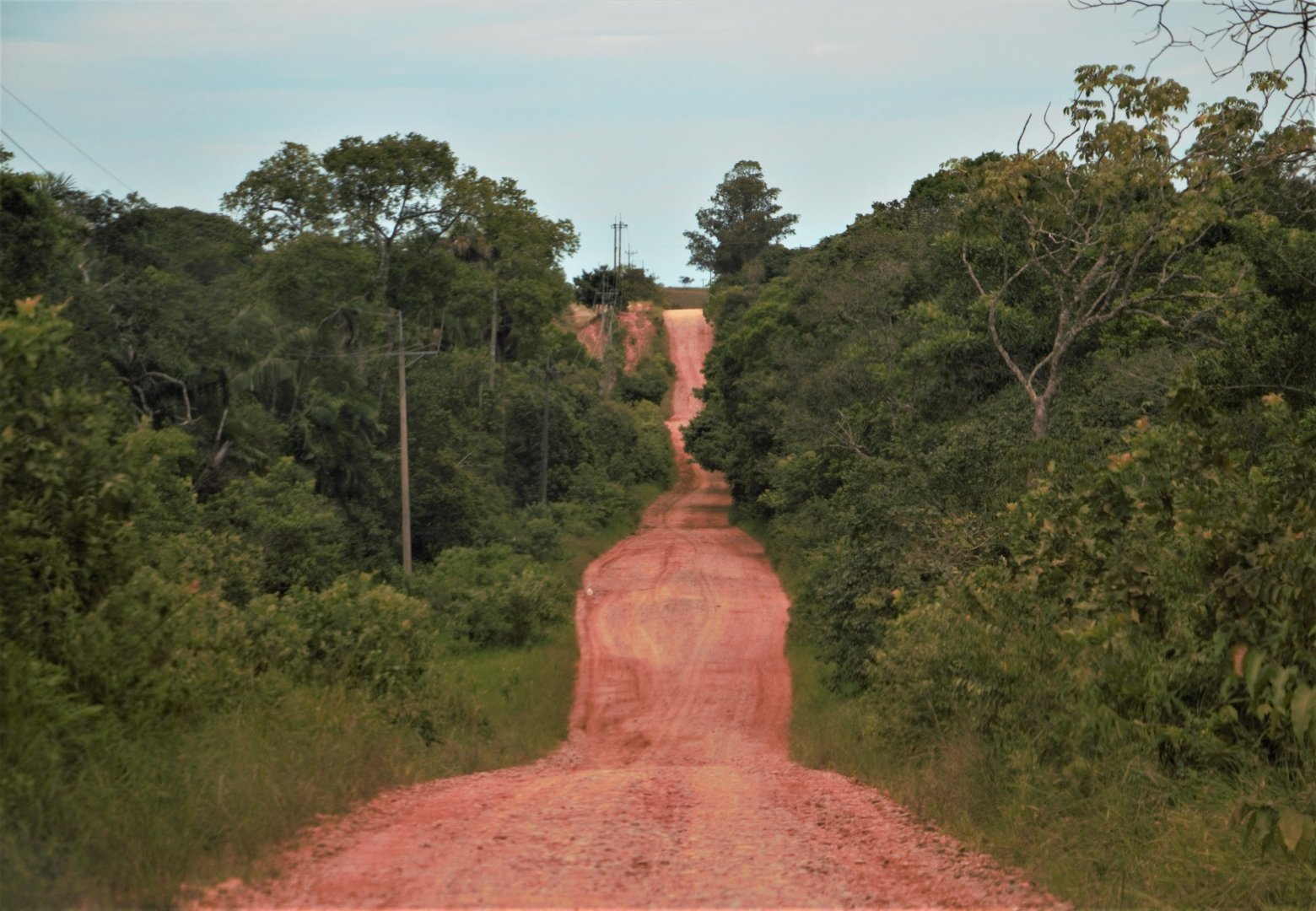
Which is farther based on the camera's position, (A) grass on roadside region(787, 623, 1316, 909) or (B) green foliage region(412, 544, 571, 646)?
(B) green foliage region(412, 544, 571, 646)

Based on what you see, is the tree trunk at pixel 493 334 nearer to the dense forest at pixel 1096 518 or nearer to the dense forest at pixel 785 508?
the dense forest at pixel 785 508

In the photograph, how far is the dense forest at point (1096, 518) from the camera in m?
7.52

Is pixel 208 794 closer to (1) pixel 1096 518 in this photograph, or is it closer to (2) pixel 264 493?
(1) pixel 1096 518

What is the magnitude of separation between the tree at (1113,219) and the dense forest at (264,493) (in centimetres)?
1101

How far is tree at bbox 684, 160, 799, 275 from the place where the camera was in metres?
94.9

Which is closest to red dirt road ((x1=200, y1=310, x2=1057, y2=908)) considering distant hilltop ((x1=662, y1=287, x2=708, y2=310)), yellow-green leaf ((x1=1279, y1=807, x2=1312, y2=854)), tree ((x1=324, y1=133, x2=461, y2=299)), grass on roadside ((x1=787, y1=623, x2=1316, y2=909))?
grass on roadside ((x1=787, y1=623, x2=1316, y2=909))

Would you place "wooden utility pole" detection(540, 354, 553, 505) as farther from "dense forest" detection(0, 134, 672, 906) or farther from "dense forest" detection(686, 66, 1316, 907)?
"dense forest" detection(686, 66, 1316, 907)

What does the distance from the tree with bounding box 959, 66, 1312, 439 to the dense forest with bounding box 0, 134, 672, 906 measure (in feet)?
36.1

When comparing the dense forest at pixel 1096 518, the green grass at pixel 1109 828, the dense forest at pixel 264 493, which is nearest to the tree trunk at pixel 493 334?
the dense forest at pixel 264 493

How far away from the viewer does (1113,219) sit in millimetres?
21094

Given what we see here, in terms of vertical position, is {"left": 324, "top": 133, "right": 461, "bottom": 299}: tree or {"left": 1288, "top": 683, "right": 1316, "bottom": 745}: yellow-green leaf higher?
{"left": 324, "top": 133, "right": 461, "bottom": 299}: tree

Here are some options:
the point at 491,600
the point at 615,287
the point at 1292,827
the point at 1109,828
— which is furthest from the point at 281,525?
the point at 615,287

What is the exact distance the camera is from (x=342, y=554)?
31.1 m

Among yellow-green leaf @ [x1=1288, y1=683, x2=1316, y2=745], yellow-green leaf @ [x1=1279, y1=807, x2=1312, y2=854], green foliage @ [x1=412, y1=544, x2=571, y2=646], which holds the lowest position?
green foliage @ [x1=412, y1=544, x2=571, y2=646]
